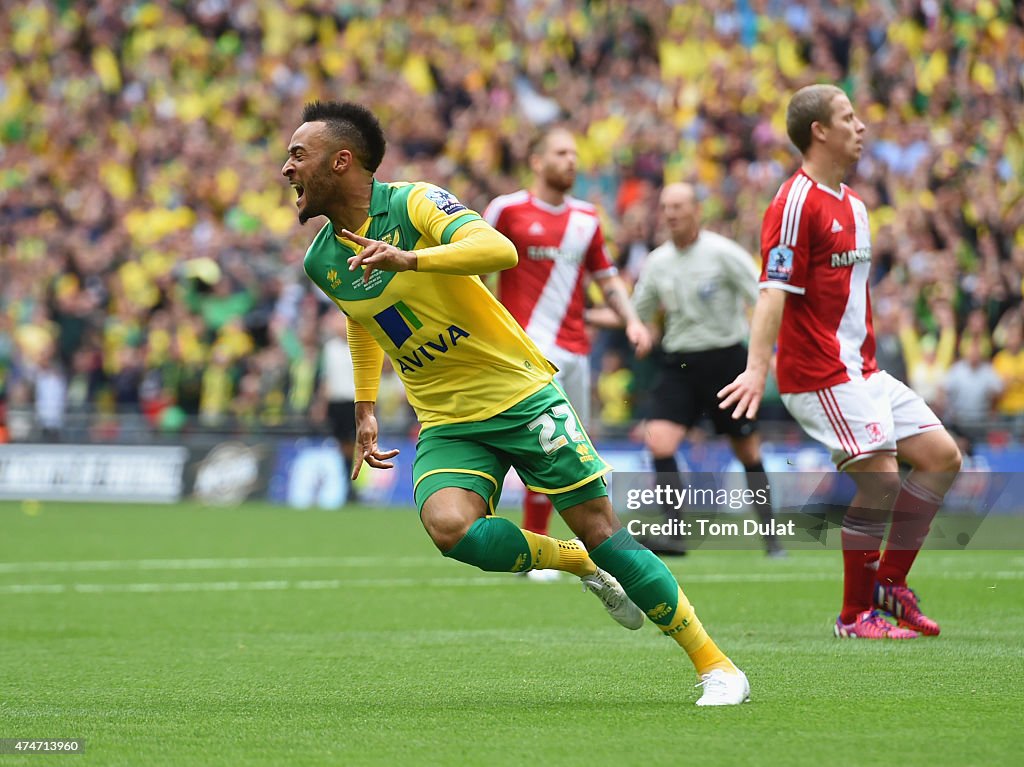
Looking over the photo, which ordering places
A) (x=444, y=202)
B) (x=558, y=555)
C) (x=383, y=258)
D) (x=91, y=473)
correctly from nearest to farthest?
(x=383, y=258) → (x=444, y=202) → (x=558, y=555) → (x=91, y=473)

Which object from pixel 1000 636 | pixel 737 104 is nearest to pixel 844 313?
pixel 1000 636

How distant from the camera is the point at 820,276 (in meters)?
7.52

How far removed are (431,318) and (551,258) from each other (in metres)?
4.87

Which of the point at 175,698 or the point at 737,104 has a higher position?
the point at 737,104

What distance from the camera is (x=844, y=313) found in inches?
297

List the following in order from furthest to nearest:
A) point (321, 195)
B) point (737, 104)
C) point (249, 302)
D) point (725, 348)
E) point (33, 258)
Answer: point (33, 258) → point (249, 302) → point (737, 104) → point (725, 348) → point (321, 195)

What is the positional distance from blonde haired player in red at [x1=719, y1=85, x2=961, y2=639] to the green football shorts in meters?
1.76

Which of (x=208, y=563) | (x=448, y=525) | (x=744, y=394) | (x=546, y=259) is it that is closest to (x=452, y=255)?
(x=448, y=525)

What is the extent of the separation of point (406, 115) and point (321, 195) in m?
18.4

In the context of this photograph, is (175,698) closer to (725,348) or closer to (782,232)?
(782,232)

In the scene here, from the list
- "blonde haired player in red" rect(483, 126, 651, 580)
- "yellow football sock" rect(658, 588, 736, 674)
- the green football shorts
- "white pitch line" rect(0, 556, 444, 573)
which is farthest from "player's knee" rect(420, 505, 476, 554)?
"white pitch line" rect(0, 556, 444, 573)

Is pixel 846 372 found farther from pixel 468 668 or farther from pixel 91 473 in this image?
pixel 91 473

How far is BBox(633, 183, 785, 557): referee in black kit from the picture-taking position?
37.1 feet

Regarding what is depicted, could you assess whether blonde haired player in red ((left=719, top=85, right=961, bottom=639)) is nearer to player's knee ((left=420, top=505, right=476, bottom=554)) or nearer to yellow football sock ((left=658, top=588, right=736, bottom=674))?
yellow football sock ((left=658, top=588, right=736, bottom=674))
